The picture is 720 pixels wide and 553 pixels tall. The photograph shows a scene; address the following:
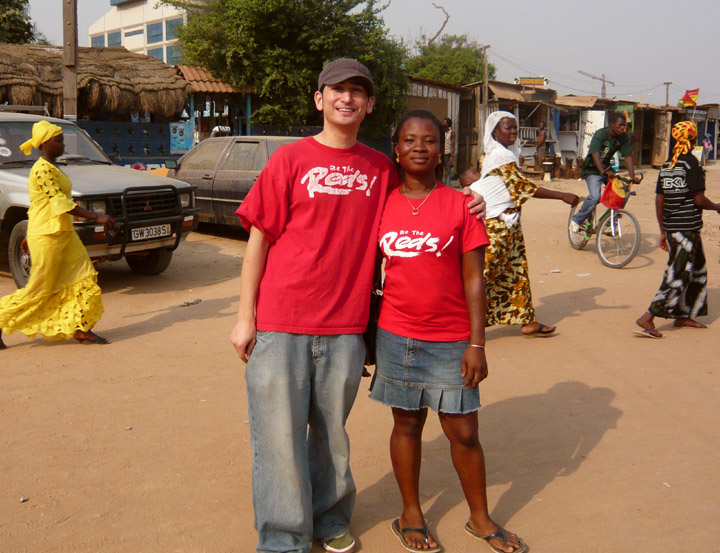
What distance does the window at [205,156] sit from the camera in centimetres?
1116

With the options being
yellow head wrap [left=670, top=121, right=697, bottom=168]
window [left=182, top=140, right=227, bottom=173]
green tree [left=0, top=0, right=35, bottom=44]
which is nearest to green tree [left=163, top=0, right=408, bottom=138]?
green tree [left=0, top=0, right=35, bottom=44]

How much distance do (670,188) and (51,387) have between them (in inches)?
201

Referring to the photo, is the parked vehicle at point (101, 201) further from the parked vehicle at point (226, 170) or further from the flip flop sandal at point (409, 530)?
the flip flop sandal at point (409, 530)

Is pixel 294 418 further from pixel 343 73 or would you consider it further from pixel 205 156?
pixel 205 156

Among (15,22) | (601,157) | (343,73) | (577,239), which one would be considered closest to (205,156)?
(577,239)

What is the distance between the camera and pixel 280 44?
18875 mm

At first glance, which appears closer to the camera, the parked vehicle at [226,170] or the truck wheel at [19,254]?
the truck wheel at [19,254]

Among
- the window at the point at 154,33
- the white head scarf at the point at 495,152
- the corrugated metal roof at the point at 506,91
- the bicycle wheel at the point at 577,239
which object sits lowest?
the bicycle wheel at the point at 577,239

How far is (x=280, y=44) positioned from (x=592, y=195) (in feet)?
37.1

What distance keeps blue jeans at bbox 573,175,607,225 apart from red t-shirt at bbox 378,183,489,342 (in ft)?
26.4

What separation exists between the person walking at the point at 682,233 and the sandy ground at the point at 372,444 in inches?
11.3

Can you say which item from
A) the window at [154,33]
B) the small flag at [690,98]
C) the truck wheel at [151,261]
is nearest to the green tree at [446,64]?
the small flag at [690,98]

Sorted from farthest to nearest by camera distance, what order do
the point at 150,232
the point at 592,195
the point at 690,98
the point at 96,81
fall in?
the point at 690,98
the point at 96,81
the point at 592,195
the point at 150,232

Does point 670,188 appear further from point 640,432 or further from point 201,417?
point 201,417
